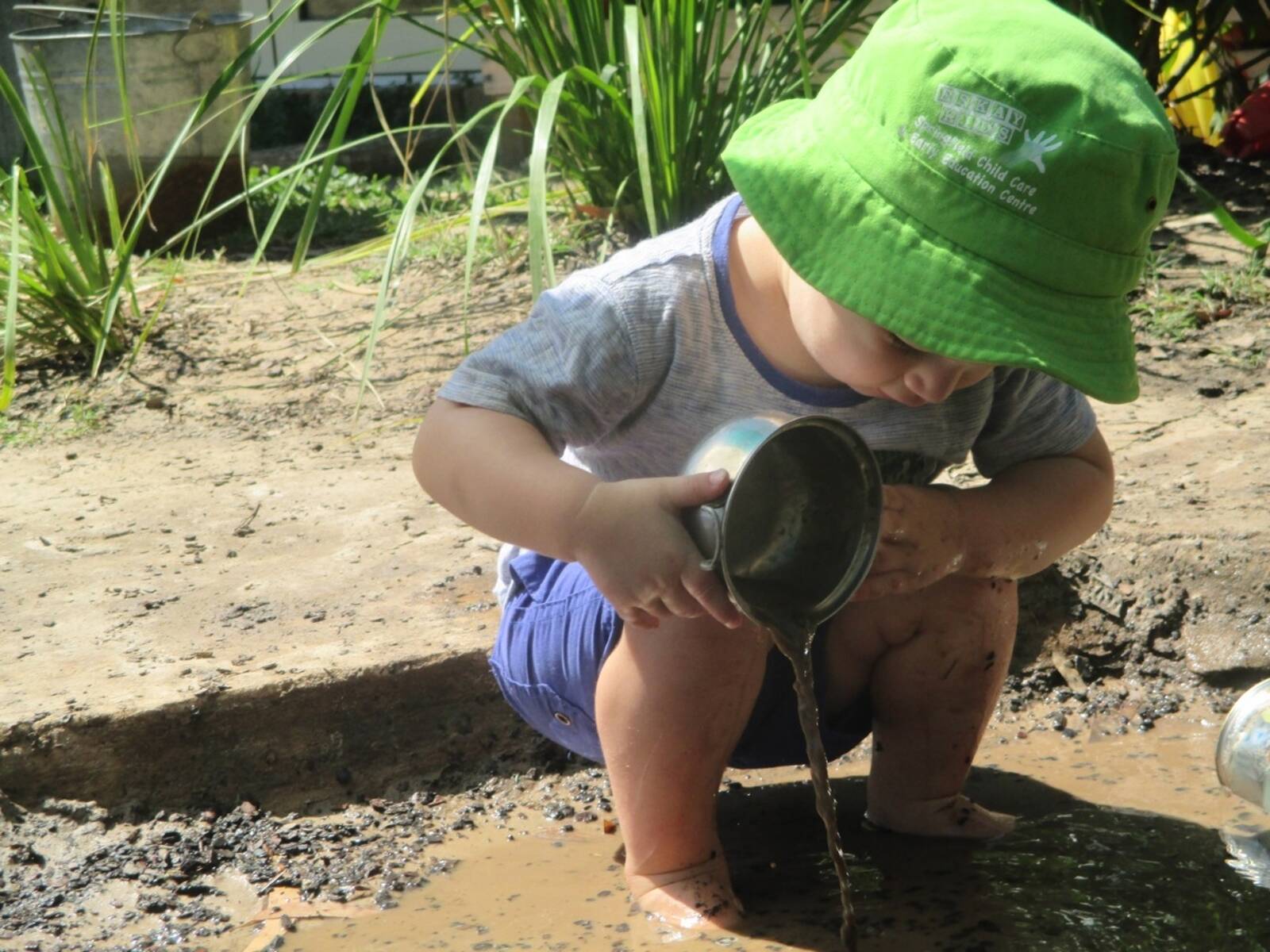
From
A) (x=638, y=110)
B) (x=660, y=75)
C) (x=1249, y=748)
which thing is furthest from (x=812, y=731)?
(x=660, y=75)

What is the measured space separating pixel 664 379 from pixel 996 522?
41cm

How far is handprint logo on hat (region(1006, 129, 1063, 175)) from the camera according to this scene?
53.2 inches

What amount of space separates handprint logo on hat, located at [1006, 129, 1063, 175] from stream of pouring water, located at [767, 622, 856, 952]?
50cm

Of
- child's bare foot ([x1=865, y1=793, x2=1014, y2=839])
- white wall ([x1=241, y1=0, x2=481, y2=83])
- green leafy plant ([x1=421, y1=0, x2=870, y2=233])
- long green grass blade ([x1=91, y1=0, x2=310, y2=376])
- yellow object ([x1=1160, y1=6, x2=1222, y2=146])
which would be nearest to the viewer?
child's bare foot ([x1=865, y1=793, x2=1014, y2=839])

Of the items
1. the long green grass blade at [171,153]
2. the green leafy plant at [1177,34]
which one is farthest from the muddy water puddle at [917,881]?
the green leafy plant at [1177,34]

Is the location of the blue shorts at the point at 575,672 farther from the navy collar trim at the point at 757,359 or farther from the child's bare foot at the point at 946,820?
the navy collar trim at the point at 757,359

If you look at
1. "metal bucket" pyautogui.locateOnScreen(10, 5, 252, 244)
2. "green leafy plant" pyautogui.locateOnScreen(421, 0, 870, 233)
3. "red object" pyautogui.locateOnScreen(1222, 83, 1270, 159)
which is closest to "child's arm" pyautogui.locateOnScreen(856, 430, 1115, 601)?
"green leafy plant" pyautogui.locateOnScreen(421, 0, 870, 233)

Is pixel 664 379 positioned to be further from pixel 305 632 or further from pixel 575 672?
pixel 305 632

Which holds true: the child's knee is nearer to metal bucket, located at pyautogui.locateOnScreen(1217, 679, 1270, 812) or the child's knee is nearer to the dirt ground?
metal bucket, located at pyautogui.locateOnScreen(1217, 679, 1270, 812)

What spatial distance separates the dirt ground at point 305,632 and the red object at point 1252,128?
1.56 metres

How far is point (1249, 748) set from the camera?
1.83m

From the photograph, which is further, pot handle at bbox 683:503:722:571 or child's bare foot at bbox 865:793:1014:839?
child's bare foot at bbox 865:793:1014:839

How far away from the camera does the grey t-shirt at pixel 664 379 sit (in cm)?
166

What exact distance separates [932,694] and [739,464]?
51cm
